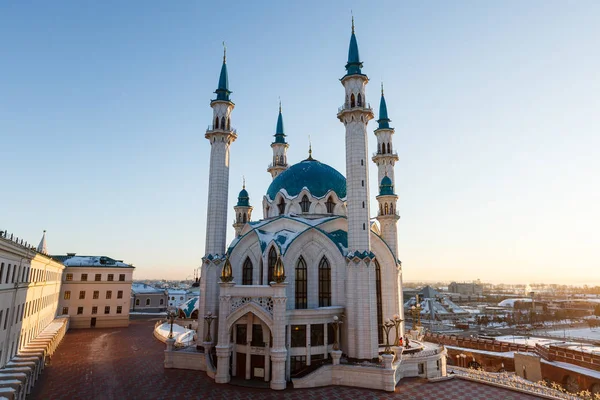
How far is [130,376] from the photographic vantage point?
25281 mm

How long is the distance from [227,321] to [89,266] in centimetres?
3255

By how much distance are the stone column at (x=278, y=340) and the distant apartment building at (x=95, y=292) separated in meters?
34.6

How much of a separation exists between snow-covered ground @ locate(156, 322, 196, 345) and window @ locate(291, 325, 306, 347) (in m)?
12.8

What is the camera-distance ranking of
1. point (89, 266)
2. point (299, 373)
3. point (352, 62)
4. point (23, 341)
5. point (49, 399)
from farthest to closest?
1. point (89, 266)
2. point (352, 62)
3. point (23, 341)
4. point (299, 373)
5. point (49, 399)

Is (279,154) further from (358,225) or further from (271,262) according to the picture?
(358,225)

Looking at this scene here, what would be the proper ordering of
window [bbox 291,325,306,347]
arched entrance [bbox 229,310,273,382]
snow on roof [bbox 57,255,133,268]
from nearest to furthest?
arched entrance [bbox 229,310,273,382] → window [bbox 291,325,306,347] → snow on roof [bbox 57,255,133,268]

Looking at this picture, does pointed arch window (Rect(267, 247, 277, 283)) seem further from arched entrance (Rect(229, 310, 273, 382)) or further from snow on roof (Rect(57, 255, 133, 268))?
snow on roof (Rect(57, 255, 133, 268))

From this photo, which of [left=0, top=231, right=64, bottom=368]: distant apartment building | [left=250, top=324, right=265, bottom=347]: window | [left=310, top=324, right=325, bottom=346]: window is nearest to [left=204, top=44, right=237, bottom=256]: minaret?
[left=250, top=324, right=265, bottom=347]: window

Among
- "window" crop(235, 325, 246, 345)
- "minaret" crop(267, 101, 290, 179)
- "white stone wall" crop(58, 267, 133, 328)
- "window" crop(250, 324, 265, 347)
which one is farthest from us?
"white stone wall" crop(58, 267, 133, 328)

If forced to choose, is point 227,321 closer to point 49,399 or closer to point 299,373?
point 299,373

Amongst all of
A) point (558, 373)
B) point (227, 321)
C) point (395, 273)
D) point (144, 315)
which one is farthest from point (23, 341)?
point (558, 373)

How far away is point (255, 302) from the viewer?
2509cm

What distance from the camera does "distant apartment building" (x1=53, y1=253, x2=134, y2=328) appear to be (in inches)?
1881

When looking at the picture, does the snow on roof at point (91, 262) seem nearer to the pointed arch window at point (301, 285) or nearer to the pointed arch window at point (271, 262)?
the pointed arch window at point (271, 262)
